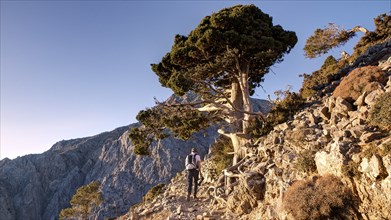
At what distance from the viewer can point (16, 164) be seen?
9056cm

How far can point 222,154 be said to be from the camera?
61.5ft

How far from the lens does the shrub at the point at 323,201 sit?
24.0 ft

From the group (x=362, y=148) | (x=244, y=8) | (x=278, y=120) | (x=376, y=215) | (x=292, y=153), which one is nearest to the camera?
(x=376, y=215)

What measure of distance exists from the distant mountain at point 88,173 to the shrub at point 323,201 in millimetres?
60955

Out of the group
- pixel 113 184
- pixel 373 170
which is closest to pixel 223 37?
pixel 373 170

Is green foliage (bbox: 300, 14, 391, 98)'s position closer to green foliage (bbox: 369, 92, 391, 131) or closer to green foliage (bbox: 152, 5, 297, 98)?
green foliage (bbox: 152, 5, 297, 98)

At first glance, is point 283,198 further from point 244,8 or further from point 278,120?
point 244,8

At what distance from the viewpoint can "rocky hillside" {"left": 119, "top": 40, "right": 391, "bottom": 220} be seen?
23.6 ft

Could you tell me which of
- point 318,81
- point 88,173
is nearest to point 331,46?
point 318,81

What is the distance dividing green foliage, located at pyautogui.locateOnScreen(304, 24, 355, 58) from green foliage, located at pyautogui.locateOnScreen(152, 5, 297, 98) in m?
10.6

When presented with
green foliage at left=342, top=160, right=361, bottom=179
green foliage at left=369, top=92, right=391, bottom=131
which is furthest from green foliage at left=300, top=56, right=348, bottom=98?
green foliage at left=342, top=160, right=361, bottom=179

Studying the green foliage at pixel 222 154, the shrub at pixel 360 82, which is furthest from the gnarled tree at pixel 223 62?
the shrub at pixel 360 82

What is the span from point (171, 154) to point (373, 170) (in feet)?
233

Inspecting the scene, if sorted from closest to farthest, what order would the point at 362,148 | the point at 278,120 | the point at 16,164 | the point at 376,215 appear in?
the point at 376,215
the point at 362,148
the point at 278,120
the point at 16,164
